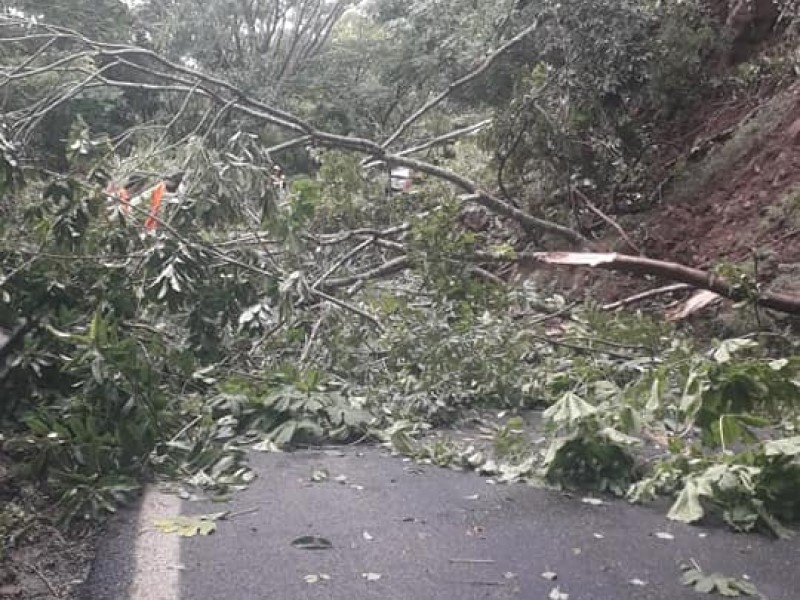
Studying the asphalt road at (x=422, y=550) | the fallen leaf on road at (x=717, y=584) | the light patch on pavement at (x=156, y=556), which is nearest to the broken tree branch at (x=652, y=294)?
the asphalt road at (x=422, y=550)

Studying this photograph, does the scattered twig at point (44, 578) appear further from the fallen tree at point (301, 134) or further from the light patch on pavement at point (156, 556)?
the fallen tree at point (301, 134)

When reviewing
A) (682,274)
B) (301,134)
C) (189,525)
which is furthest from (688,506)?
(301,134)

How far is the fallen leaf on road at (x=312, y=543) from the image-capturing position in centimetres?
259

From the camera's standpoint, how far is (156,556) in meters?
2.49

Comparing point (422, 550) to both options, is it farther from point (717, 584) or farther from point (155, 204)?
point (155, 204)

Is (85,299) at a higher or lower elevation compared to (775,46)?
lower

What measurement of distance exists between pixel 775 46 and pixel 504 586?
237 inches

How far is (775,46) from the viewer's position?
6762mm

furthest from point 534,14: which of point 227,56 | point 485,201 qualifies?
point 227,56

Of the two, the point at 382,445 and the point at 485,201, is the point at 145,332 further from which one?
the point at 485,201

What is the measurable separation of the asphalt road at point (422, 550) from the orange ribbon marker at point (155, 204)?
1659mm

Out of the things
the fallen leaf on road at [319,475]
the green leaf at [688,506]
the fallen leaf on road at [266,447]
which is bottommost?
the fallen leaf on road at [266,447]

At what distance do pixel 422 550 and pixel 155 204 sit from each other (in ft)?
8.82

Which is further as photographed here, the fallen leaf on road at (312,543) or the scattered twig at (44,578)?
the fallen leaf on road at (312,543)
